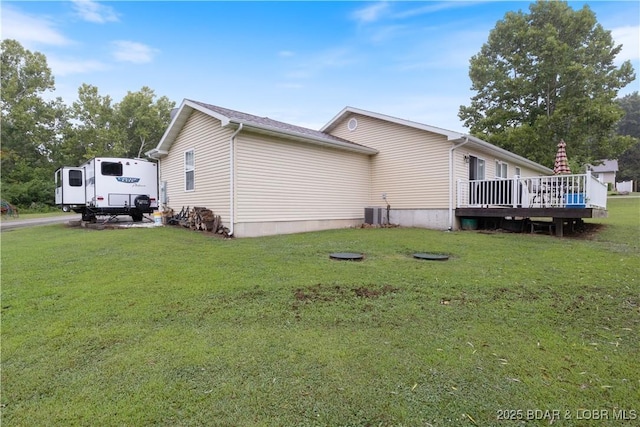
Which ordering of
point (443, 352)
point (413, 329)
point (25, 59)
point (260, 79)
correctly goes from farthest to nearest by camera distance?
point (25, 59), point (260, 79), point (413, 329), point (443, 352)

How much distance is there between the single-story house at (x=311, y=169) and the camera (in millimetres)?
9539

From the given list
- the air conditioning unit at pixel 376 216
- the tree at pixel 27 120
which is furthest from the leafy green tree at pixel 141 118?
the air conditioning unit at pixel 376 216

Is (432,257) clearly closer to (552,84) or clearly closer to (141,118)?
(552,84)

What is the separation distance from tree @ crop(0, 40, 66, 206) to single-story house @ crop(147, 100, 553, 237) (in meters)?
22.3

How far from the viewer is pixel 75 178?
1350cm

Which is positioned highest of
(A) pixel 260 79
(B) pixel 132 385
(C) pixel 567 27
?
(C) pixel 567 27

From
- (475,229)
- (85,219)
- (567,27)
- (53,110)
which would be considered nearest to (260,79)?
(85,219)

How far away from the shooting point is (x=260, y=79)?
16.4 meters

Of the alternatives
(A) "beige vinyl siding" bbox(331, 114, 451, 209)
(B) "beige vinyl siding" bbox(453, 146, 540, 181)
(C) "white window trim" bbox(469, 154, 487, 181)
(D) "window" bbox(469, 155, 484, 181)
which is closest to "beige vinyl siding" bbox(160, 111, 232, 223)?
(A) "beige vinyl siding" bbox(331, 114, 451, 209)

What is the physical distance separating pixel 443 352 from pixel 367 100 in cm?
2041

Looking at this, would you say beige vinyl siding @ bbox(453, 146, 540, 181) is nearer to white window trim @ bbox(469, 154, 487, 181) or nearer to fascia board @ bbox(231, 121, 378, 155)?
white window trim @ bbox(469, 154, 487, 181)

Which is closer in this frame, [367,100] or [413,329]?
[413,329]

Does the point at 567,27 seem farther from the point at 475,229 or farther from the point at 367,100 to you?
the point at 475,229

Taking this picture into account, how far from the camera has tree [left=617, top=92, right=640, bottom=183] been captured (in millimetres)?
41713
